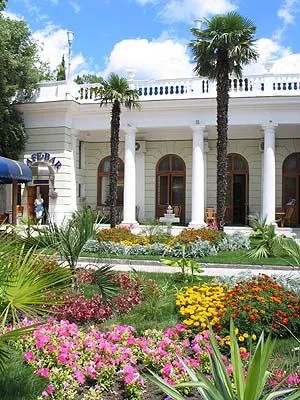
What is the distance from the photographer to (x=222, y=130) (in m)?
20.6

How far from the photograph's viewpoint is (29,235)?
7879 mm

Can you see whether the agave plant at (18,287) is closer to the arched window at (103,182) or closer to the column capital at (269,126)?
the column capital at (269,126)

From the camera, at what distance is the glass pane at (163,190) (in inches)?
1169

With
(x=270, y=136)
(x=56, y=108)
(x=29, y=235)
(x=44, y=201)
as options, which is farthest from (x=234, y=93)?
(x=29, y=235)

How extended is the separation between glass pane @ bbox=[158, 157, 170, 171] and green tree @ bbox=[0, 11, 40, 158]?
784 cm

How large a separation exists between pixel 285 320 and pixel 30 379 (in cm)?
347

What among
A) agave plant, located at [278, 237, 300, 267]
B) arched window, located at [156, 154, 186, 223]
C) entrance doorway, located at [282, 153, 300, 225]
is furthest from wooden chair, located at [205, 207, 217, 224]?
agave plant, located at [278, 237, 300, 267]

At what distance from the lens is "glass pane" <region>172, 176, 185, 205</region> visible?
29462mm

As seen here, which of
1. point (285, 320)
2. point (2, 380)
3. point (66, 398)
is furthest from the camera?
point (285, 320)

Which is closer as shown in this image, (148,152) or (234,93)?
(234,93)

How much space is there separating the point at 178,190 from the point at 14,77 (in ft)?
35.5

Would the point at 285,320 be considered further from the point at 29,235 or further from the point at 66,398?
the point at 29,235

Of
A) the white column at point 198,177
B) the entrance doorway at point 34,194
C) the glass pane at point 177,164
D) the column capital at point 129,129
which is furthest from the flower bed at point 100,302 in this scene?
the glass pane at point 177,164

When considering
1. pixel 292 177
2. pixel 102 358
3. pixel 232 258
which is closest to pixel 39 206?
pixel 232 258
